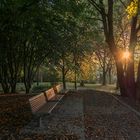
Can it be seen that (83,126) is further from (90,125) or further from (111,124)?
(111,124)

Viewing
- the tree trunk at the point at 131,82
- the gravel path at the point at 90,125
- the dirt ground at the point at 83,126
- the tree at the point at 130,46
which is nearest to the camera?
the dirt ground at the point at 83,126

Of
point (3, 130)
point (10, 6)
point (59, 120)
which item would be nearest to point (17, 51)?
point (10, 6)

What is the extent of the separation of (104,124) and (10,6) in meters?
6.59

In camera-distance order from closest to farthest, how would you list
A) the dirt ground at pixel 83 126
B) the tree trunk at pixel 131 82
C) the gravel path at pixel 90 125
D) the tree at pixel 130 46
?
the dirt ground at pixel 83 126
the gravel path at pixel 90 125
the tree at pixel 130 46
the tree trunk at pixel 131 82

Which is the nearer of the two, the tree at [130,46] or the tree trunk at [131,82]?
the tree at [130,46]

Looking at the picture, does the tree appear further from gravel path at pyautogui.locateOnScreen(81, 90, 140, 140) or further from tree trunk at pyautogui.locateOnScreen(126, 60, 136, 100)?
gravel path at pyautogui.locateOnScreen(81, 90, 140, 140)

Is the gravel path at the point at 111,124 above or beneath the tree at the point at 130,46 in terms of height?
beneath

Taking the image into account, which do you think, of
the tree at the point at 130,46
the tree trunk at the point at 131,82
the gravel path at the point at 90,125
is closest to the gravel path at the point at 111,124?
the gravel path at the point at 90,125

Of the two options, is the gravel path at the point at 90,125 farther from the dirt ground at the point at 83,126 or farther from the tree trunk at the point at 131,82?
the tree trunk at the point at 131,82

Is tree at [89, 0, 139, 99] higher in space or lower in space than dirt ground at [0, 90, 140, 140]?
higher

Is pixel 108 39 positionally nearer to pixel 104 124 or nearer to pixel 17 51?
pixel 17 51

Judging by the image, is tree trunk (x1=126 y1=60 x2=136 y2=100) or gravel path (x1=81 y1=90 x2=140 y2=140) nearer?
gravel path (x1=81 y1=90 x2=140 y2=140)

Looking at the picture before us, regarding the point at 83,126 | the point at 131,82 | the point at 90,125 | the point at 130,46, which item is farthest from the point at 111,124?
the point at 130,46

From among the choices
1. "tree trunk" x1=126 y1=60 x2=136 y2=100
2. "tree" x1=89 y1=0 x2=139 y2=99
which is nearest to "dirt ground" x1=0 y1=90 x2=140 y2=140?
"tree trunk" x1=126 y1=60 x2=136 y2=100
